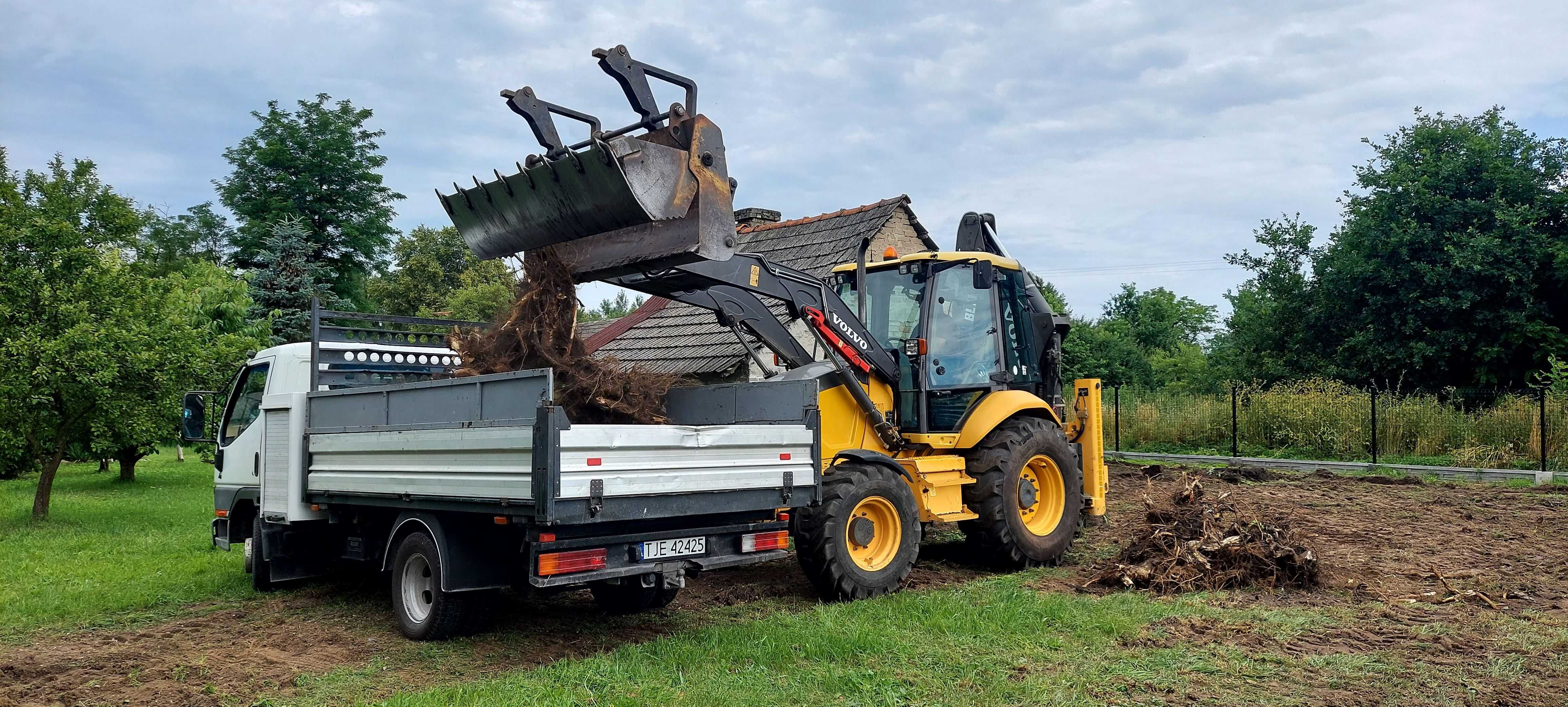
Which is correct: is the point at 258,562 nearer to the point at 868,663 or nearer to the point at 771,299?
the point at 771,299

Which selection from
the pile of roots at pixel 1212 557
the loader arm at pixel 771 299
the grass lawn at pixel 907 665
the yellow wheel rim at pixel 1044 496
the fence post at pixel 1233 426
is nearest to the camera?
the grass lawn at pixel 907 665

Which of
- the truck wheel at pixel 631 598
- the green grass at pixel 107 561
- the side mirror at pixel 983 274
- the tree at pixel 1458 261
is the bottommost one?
the green grass at pixel 107 561

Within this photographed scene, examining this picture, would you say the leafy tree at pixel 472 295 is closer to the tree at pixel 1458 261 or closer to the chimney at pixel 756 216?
the chimney at pixel 756 216

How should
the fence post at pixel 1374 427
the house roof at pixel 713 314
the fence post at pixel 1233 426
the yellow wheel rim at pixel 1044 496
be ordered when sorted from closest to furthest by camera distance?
the yellow wheel rim at pixel 1044 496, the house roof at pixel 713 314, the fence post at pixel 1374 427, the fence post at pixel 1233 426

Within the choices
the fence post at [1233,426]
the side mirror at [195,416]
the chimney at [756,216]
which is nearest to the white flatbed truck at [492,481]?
the side mirror at [195,416]

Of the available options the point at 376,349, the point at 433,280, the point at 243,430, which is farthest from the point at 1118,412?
the point at 433,280

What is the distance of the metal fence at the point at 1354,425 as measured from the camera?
650 inches

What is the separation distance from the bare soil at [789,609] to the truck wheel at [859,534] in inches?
13.1

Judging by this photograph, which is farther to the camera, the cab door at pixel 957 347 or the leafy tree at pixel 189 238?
the leafy tree at pixel 189 238

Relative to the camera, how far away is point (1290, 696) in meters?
4.91

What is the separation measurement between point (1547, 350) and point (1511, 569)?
15.9 meters

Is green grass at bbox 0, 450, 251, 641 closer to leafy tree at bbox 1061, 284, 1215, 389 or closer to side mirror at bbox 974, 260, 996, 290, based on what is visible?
side mirror at bbox 974, 260, 996, 290

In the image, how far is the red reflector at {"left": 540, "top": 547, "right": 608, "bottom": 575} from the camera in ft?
17.5

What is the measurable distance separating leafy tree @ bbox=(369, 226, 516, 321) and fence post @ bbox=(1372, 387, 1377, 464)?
24.2 m
